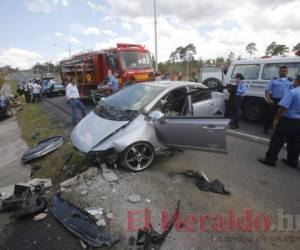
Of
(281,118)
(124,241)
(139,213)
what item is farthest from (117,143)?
(281,118)

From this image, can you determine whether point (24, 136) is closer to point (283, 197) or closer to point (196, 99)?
point (196, 99)

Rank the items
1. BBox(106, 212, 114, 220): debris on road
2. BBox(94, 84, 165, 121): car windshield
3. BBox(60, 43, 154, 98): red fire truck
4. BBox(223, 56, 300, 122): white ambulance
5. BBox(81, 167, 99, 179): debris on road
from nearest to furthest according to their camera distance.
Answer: BBox(106, 212, 114, 220): debris on road, BBox(81, 167, 99, 179): debris on road, BBox(94, 84, 165, 121): car windshield, BBox(223, 56, 300, 122): white ambulance, BBox(60, 43, 154, 98): red fire truck

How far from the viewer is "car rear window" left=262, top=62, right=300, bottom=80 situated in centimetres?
626

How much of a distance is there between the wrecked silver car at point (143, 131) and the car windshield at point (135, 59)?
6.80 m

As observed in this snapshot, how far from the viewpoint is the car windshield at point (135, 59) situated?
10.8 meters

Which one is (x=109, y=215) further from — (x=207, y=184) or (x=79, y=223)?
(x=207, y=184)

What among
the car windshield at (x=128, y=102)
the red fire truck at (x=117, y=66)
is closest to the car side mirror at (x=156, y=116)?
the car windshield at (x=128, y=102)

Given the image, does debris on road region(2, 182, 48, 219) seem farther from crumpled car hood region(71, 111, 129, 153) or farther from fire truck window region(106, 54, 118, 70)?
fire truck window region(106, 54, 118, 70)

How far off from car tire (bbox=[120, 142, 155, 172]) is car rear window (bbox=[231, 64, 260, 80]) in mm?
5086

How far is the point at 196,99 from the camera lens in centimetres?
497

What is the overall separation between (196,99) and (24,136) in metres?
6.46

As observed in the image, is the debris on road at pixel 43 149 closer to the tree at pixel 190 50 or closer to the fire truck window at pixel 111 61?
the fire truck window at pixel 111 61

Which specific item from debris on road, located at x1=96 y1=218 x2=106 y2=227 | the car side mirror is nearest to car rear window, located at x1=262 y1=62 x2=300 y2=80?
the car side mirror

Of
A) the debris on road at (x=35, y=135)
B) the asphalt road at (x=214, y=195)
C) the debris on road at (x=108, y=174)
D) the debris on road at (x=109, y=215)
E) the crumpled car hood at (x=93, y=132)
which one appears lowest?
the debris on road at (x=35, y=135)
